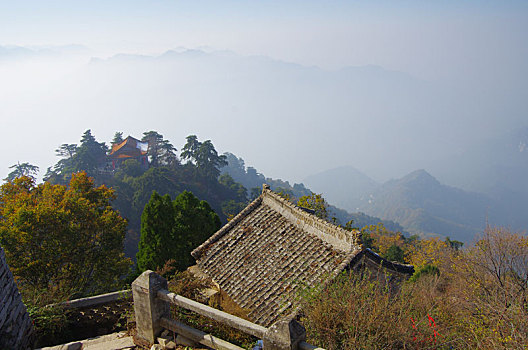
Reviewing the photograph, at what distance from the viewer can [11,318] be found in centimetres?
618

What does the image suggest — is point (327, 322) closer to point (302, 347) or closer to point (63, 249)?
point (302, 347)

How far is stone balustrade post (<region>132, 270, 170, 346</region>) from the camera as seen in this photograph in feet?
19.4

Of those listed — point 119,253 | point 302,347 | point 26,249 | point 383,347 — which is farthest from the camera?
point 119,253

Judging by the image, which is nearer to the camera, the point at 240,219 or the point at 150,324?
the point at 150,324

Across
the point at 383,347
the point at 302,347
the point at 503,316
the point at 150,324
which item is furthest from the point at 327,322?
the point at 503,316

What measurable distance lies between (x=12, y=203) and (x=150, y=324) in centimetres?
1472

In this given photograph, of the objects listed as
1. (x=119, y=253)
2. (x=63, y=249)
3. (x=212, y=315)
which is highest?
(x=212, y=315)

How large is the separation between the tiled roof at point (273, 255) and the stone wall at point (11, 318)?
4.53 m

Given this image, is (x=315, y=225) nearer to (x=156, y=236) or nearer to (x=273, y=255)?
(x=273, y=255)

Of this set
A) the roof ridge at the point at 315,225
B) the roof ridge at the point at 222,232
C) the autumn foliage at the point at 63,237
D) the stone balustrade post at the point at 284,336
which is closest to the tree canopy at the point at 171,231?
the autumn foliage at the point at 63,237

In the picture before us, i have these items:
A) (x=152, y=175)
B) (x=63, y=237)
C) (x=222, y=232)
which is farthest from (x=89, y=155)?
(x=222, y=232)

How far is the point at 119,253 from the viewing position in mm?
18906

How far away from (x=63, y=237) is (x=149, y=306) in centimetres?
1161

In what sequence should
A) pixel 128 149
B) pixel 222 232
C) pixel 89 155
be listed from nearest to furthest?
1. pixel 222 232
2. pixel 89 155
3. pixel 128 149
